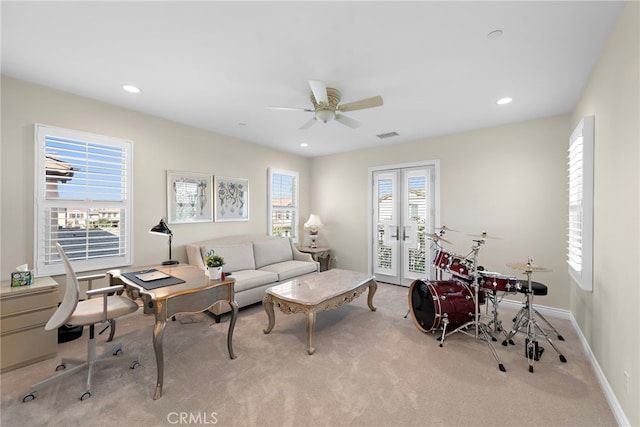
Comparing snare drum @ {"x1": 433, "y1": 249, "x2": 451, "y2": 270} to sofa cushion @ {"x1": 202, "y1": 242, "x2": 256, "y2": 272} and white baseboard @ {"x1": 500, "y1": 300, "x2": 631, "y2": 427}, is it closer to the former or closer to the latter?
white baseboard @ {"x1": 500, "y1": 300, "x2": 631, "y2": 427}

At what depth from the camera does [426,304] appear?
9.57 ft

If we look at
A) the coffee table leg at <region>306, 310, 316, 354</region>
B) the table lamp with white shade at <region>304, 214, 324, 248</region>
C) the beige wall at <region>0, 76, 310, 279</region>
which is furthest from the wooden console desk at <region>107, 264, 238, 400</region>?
the table lamp with white shade at <region>304, 214, 324, 248</region>

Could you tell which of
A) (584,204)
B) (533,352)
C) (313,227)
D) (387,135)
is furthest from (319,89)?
(313,227)

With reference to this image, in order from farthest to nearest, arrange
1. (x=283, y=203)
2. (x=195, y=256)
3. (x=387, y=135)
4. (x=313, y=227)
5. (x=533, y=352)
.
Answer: (x=313, y=227), (x=283, y=203), (x=387, y=135), (x=195, y=256), (x=533, y=352)

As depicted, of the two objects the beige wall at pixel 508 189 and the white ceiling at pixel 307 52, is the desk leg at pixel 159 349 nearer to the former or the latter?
the white ceiling at pixel 307 52

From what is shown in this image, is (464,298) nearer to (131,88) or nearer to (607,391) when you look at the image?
(607,391)

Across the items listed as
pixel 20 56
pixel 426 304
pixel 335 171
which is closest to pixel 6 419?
pixel 20 56

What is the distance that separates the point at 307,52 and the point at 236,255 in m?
3.00

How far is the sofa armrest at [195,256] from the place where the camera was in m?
3.72

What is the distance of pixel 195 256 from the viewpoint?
3779 mm

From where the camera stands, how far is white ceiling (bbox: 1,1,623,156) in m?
1.75

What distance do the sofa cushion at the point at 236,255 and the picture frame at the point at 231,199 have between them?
1.99ft

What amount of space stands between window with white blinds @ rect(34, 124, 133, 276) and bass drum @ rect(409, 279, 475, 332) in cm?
362

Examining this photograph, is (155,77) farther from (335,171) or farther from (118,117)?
(335,171)
